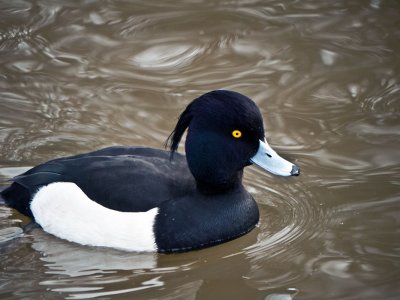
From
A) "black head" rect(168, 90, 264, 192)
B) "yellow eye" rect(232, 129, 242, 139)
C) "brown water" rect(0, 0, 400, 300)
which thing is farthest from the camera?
"yellow eye" rect(232, 129, 242, 139)

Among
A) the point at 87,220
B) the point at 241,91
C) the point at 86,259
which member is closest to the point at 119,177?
the point at 87,220

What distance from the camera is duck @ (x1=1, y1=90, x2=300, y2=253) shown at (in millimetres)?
6020

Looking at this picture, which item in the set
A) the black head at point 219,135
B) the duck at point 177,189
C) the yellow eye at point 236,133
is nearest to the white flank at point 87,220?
the duck at point 177,189

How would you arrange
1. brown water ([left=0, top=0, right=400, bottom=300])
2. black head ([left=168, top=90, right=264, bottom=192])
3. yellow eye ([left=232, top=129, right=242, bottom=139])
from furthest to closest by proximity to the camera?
yellow eye ([left=232, top=129, right=242, bottom=139]) → black head ([left=168, top=90, right=264, bottom=192]) → brown water ([left=0, top=0, right=400, bottom=300])

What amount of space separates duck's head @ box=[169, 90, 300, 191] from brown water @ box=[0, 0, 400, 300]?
1.92 feet

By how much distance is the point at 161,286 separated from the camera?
5.65 metres

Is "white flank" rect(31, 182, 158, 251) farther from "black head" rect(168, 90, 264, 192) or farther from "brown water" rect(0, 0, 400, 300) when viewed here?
"black head" rect(168, 90, 264, 192)

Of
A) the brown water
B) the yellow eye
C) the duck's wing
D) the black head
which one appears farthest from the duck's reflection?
the yellow eye

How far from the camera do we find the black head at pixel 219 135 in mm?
5938

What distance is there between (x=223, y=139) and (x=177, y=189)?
0.53m

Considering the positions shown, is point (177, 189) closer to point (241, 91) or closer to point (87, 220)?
point (87, 220)

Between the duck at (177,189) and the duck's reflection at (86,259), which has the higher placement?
the duck at (177,189)

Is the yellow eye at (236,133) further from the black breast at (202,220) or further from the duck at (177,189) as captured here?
the black breast at (202,220)

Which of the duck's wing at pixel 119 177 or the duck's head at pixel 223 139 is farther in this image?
the duck's wing at pixel 119 177
